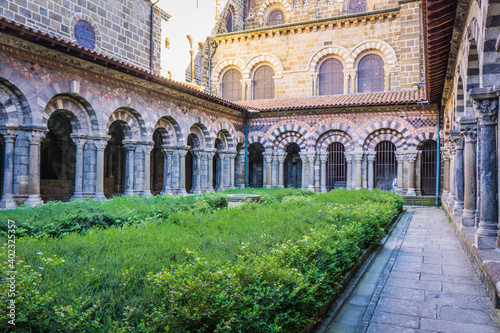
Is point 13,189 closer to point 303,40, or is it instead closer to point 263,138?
point 263,138

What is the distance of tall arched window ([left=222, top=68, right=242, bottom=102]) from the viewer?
22345mm

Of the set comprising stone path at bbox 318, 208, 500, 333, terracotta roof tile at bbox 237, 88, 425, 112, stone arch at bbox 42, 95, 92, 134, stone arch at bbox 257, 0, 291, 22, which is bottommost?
stone path at bbox 318, 208, 500, 333

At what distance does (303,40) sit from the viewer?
20734mm

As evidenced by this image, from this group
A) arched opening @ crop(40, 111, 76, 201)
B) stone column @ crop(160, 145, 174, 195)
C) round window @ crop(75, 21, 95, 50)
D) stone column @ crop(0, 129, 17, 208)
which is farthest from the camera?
stone column @ crop(160, 145, 174, 195)

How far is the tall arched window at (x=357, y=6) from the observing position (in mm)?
21281

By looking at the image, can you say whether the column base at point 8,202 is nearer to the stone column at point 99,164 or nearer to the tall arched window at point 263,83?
the stone column at point 99,164

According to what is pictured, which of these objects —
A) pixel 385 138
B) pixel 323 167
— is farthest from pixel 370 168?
pixel 323 167

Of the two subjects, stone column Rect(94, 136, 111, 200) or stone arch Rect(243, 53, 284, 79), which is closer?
stone column Rect(94, 136, 111, 200)

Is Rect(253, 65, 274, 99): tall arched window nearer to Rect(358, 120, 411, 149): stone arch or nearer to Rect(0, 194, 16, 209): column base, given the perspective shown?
Rect(358, 120, 411, 149): stone arch

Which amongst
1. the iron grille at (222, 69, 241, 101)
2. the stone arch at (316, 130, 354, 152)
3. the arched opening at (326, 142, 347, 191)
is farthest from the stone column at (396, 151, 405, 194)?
the iron grille at (222, 69, 241, 101)

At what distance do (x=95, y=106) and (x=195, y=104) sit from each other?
16.2 ft

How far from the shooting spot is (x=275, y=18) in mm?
23891

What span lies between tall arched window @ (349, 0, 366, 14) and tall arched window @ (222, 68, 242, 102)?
731 cm

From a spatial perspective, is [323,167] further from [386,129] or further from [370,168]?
[386,129]
